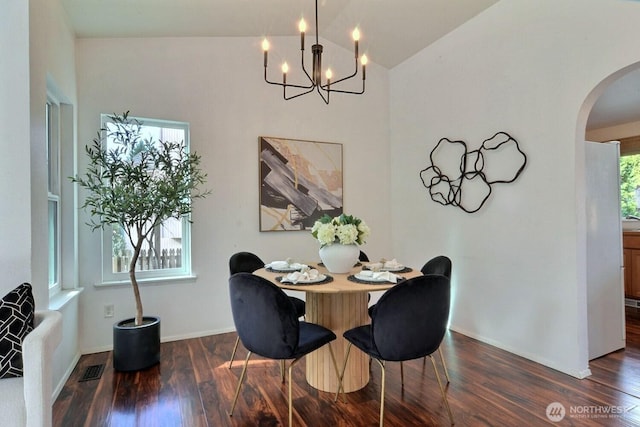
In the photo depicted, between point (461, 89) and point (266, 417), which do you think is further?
point (461, 89)

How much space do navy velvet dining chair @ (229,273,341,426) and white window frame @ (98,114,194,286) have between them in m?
1.67

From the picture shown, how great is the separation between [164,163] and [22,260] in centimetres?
118

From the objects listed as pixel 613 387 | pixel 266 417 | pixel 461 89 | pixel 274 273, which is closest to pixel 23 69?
pixel 274 273

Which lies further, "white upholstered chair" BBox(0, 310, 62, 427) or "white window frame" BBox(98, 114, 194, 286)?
"white window frame" BBox(98, 114, 194, 286)

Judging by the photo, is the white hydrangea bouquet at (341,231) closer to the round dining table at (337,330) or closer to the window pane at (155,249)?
the round dining table at (337,330)

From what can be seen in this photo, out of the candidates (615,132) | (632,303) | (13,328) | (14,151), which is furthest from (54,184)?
(615,132)

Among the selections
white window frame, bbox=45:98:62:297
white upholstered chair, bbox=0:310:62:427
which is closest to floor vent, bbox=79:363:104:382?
white window frame, bbox=45:98:62:297

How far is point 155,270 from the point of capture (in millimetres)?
3434

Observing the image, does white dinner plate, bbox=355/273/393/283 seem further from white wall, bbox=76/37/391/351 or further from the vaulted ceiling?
the vaulted ceiling

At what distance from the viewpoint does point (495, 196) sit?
3.22m

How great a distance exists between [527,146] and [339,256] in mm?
1896

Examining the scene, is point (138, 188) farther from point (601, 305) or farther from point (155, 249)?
point (601, 305)

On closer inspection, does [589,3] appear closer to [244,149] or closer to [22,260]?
[244,149]

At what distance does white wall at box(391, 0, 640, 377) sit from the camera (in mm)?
2570
